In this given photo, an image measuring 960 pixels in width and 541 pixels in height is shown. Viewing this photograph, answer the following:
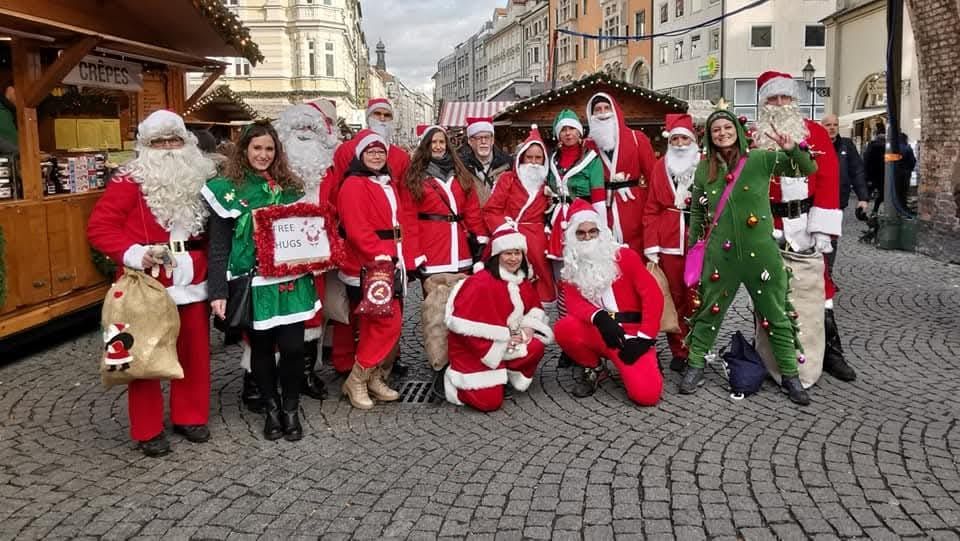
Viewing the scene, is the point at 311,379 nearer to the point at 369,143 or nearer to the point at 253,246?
the point at 253,246

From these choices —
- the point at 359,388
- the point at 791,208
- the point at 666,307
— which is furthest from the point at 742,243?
the point at 359,388

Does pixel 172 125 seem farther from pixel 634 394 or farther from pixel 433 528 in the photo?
pixel 634 394

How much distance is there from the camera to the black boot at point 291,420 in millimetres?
4629

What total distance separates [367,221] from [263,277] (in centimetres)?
98

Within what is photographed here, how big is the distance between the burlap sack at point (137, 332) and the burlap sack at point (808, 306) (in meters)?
3.85

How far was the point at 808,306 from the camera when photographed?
534 cm

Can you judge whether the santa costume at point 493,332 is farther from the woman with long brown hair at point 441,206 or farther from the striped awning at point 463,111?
the striped awning at point 463,111

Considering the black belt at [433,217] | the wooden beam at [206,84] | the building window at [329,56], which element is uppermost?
the building window at [329,56]

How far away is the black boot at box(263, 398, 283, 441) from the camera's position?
4652 mm

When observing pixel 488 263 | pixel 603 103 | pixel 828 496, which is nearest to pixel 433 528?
pixel 828 496

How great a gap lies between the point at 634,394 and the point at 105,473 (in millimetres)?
3120

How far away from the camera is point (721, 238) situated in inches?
203

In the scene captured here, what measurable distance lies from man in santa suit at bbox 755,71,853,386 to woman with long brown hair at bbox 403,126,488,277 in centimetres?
207

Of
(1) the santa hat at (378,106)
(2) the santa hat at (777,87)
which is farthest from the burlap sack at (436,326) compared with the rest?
(2) the santa hat at (777,87)
